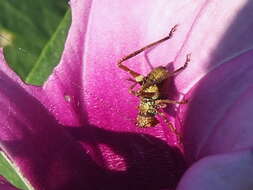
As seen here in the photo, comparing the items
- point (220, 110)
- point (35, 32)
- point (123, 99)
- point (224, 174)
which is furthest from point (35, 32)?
point (224, 174)

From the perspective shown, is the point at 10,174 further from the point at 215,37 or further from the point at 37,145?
the point at 215,37

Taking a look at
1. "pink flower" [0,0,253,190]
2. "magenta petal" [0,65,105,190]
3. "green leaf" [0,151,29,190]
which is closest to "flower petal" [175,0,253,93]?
"pink flower" [0,0,253,190]

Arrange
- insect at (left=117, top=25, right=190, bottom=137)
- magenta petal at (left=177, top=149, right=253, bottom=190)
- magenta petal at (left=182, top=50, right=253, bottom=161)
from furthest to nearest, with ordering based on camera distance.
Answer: insect at (left=117, top=25, right=190, bottom=137) → magenta petal at (left=182, top=50, right=253, bottom=161) → magenta petal at (left=177, top=149, right=253, bottom=190)

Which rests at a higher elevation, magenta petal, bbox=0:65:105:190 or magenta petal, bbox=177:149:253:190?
magenta petal, bbox=177:149:253:190

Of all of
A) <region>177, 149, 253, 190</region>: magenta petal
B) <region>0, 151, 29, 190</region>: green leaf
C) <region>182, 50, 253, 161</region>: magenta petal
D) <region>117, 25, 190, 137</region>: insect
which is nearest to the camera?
<region>177, 149, 253, 190</region>: magenta petal

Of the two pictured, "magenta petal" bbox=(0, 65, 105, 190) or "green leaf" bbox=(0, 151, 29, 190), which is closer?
"magenta petal" bbox=(0, 65, 105, 190)

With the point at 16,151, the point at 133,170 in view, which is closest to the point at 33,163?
the point at 16,151

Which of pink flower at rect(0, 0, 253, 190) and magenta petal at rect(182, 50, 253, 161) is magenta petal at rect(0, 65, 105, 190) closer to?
pink flower at rect(0, 0, 253, 190)

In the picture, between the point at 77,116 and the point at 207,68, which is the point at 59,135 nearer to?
the point at 77,116
